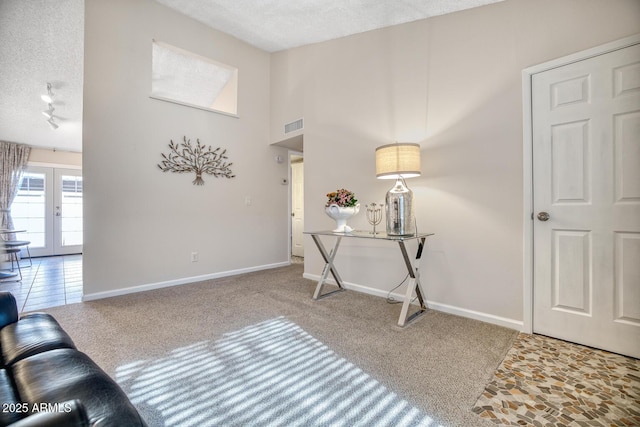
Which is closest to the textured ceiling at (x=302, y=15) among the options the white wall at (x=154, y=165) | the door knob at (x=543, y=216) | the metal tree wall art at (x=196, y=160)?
the white wall at (x=154, y=165)

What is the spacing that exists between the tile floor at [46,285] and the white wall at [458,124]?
322cm

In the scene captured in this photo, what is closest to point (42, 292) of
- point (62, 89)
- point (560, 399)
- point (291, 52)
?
point (62, 89)

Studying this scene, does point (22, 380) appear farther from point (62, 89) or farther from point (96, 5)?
point (62, 89)

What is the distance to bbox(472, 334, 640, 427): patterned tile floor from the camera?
1.30m

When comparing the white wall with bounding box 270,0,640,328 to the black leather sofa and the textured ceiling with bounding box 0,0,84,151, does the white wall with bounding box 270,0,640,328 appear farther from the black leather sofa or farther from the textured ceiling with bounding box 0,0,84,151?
the textured ceiling with bounding box 0,0,84,151

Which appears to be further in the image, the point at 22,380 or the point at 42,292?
the point at 42,292

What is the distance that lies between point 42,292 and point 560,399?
5.01 meters

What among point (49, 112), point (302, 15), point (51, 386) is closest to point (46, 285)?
point (49, 112)

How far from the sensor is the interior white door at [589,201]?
1784 mm

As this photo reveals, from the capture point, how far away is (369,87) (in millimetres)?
3158

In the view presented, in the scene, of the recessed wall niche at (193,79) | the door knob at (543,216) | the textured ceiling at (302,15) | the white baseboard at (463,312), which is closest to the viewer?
the door knob at (543,216)

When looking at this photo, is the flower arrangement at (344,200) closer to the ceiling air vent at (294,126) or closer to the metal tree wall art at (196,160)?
the ceiling air vent at (294,126)

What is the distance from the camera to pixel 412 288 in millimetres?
2365

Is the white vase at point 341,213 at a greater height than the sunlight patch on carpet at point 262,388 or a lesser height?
greater
